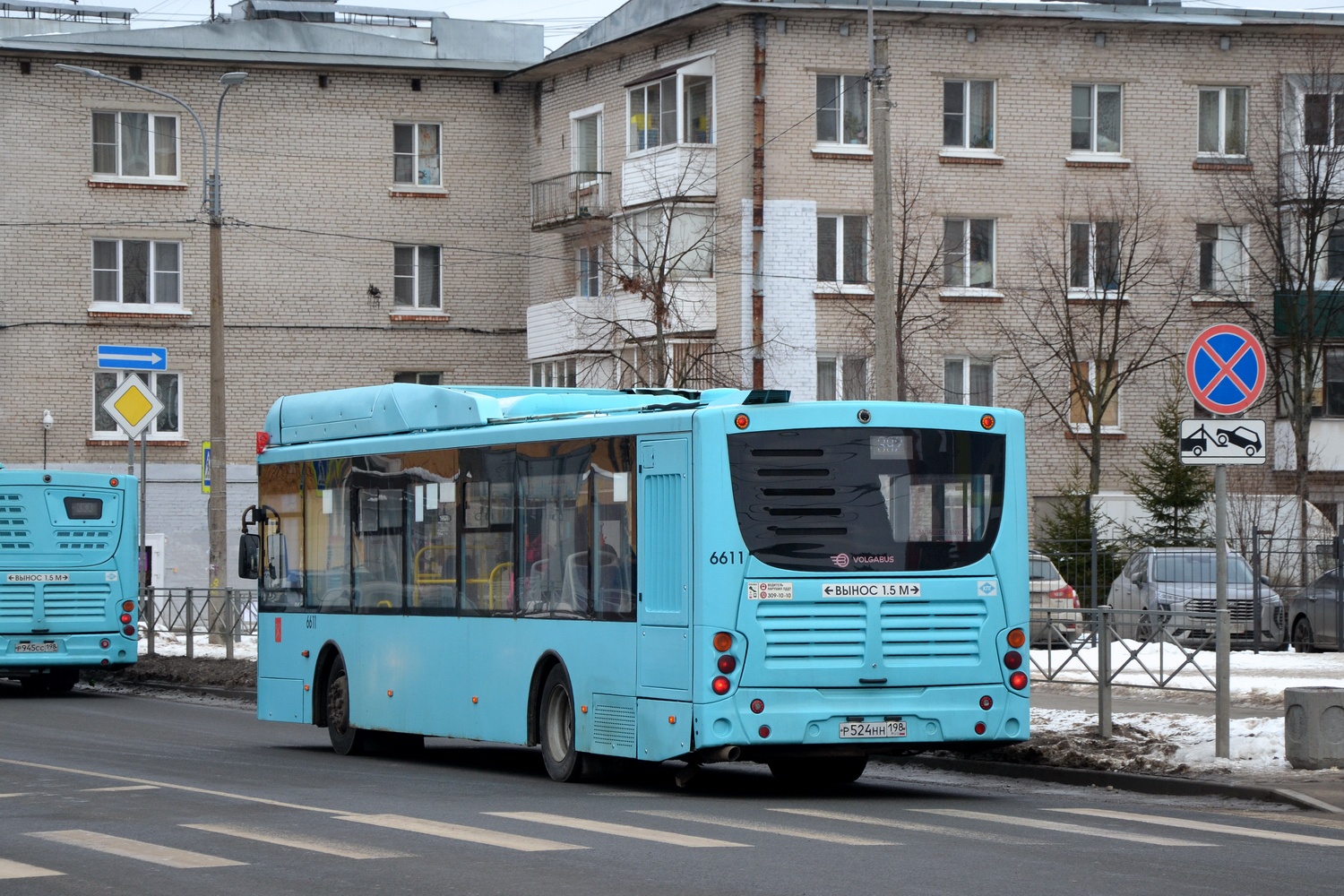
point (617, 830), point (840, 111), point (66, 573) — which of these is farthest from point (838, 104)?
point (617, 830)

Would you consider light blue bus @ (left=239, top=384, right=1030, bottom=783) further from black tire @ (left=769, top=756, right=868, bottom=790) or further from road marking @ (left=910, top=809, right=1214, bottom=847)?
road marking @ (left=910, top=809, right=1214, bottom=847)

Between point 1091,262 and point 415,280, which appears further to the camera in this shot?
point 415,280

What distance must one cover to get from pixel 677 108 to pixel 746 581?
32418mm

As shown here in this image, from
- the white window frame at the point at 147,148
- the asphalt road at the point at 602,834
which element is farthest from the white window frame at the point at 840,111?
the asphalt road at the point at 602,834

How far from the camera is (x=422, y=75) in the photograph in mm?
51500

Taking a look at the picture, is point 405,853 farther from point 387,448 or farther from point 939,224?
point 939,224

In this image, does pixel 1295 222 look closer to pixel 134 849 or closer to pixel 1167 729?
pixel 1167 729

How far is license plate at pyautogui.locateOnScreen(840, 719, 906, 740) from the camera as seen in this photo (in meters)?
13.7

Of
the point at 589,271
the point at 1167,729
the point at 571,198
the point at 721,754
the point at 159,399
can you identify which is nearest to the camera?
the point at 721,754

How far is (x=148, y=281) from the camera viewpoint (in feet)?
164

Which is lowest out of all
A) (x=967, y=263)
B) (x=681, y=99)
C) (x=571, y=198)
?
(x=967, y=263)

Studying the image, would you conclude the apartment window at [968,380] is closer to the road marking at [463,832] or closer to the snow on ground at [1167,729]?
the snow on ground at [1167,729]

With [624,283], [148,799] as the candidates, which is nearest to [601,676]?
[148,799]

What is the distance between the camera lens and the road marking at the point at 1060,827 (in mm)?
11445
